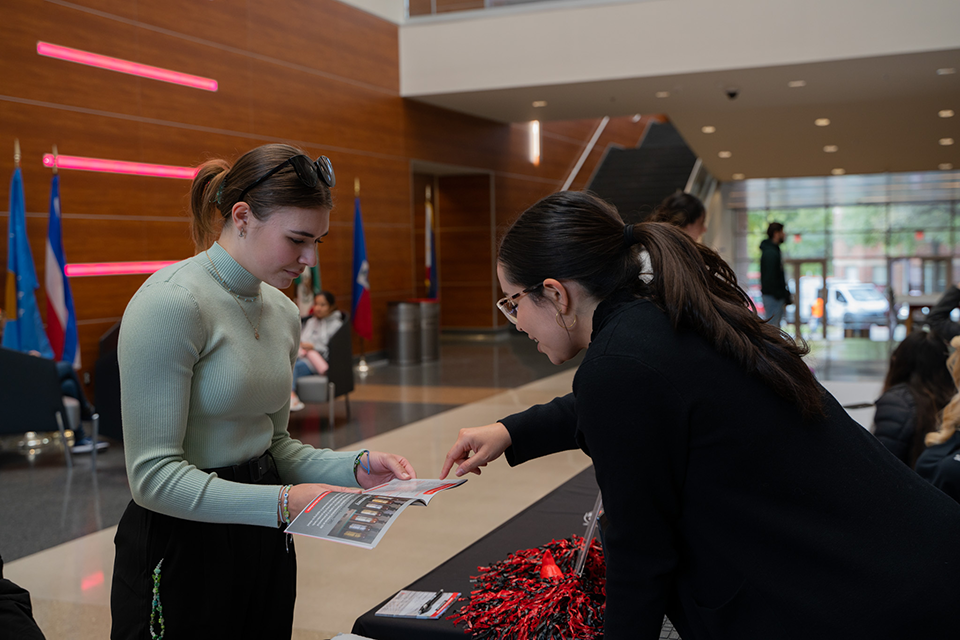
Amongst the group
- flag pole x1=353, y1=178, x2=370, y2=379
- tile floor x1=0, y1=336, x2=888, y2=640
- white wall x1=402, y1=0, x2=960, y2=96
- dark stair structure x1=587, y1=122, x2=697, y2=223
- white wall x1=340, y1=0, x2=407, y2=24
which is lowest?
tile floor x1=0, y1=336, x2=888, y2=640

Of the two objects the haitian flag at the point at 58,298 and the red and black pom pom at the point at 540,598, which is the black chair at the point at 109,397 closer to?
the haitian flag at the point at 58,298

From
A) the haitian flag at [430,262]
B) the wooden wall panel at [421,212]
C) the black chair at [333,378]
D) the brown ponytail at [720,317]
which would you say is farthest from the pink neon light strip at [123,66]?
the brown ponytail at [720,317]

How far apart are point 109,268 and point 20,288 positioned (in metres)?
1.09

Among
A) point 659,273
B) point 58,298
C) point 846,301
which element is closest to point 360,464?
point 659,273

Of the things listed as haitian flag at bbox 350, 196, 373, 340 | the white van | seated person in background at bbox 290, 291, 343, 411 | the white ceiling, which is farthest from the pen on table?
the white van

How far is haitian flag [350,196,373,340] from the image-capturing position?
1005 cm

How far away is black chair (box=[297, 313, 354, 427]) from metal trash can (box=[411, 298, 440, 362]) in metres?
3.74

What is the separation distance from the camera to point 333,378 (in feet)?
22.5

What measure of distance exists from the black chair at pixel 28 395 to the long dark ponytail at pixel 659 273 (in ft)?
15.9

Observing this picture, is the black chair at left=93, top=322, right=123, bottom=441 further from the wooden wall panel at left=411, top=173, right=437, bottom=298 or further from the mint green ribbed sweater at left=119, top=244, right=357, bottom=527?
the wooden wall panel at left=411, top=173, right=437, bottom=298

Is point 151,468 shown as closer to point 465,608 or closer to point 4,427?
point 465,608

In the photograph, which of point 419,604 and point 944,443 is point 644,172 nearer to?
point 944,443

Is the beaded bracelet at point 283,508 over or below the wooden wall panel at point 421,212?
below

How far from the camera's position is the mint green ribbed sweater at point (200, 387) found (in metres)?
1.43
